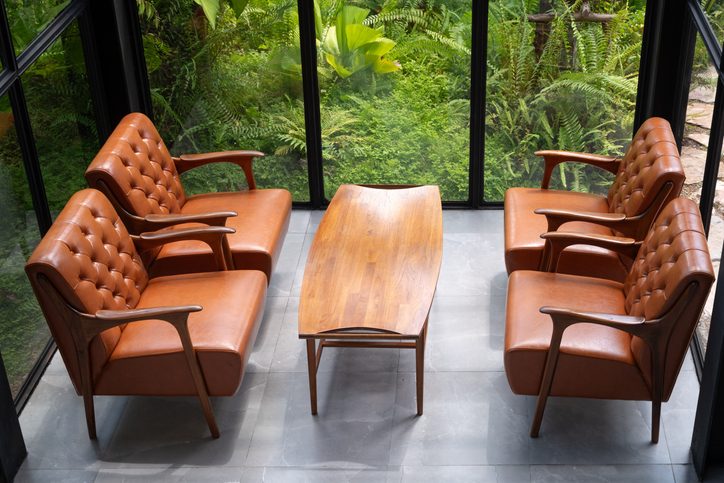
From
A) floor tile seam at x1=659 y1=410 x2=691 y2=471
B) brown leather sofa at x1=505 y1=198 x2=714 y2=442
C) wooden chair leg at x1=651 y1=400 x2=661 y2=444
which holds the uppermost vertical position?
brown leather sofa at x1=505 y1=198 x2=714 y2=442

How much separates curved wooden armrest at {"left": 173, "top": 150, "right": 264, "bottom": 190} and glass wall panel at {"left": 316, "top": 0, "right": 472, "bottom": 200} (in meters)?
0.90

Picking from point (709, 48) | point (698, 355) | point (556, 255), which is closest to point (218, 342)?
point (556, 255)

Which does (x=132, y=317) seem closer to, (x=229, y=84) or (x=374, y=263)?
(x=374, y=263)

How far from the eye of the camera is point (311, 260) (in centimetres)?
547

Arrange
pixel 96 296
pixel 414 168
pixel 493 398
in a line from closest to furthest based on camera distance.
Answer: pixel 96 296
pixel 493 398
pixel 414 168

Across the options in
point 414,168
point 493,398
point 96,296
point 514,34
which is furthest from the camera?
point 414,168

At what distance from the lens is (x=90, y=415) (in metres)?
4.92

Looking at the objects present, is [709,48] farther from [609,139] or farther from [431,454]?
[431,454]

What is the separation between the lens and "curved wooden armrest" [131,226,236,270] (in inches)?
214

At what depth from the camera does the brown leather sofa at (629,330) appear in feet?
14.5

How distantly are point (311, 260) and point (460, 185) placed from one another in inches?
84.1

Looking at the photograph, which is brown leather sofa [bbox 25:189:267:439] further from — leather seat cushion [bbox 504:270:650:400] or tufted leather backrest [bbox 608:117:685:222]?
tufted leather backrest [bbox 608:117:685:222]

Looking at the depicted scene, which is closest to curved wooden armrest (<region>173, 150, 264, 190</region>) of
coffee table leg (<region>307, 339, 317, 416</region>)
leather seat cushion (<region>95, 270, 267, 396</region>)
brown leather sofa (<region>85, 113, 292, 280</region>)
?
brown leather sofa (<region>85, 113, 292, 280</region>)

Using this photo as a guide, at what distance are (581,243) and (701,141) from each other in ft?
3.05
